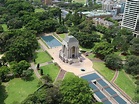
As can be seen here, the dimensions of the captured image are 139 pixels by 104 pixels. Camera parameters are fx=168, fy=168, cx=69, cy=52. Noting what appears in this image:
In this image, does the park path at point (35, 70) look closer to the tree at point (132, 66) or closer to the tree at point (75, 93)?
the tree at point (75, 93)

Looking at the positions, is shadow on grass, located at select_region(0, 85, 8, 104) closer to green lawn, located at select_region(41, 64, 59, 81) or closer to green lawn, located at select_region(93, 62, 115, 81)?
green lawn, located at select_region(41, 64, 59, 81)

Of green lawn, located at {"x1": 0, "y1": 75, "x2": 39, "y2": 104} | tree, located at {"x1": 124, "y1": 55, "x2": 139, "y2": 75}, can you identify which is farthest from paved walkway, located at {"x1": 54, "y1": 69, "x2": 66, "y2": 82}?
tree, located at {"x1": 124, "y1": 55, "x2": 139, "y2": 75}

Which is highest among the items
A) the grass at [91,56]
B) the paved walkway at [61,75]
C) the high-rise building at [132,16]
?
the high-rise building at [132,16]

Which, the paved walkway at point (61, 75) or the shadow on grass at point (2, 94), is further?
the paved walkway at point (61, 75)

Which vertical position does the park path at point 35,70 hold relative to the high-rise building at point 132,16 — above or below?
below

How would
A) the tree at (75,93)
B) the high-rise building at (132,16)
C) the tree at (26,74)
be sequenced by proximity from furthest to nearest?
the high-rise building at (132,16) → the tree at (26,74) → the tree at (75,93)

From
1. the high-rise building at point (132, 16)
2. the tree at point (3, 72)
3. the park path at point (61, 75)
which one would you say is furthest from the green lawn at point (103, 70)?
the high-rise building at point (132, 16)

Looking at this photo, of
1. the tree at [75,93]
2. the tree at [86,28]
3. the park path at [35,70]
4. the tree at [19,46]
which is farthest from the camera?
the tree at [86,28]
